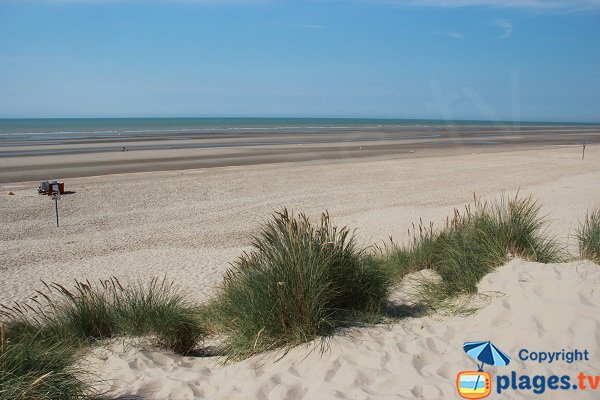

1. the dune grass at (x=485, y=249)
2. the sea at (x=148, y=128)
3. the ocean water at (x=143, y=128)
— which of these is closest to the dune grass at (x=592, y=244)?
the dune grass at (x=485, y=249)

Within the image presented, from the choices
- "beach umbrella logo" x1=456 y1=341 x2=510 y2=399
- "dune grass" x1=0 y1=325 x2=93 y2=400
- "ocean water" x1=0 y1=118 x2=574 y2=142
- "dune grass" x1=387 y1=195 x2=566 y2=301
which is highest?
"ocean water" x1=0 y1=118 x2=574 y2=142

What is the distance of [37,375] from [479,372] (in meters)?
3.09

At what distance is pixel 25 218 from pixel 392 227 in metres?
9.29

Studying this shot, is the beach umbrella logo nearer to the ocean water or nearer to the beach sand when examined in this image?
the beach sand

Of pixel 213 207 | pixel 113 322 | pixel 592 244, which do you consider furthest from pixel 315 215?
pixel 113 322

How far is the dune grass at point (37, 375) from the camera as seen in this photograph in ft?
11.4

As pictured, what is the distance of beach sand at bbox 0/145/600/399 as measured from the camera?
428 cm

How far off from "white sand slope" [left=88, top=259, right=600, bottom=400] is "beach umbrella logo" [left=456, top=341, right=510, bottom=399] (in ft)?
0.17

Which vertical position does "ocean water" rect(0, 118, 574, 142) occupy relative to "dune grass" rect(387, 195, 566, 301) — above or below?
above

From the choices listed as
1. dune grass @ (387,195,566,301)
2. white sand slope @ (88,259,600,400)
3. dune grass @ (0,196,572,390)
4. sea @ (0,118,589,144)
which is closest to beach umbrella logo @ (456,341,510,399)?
white sand slope @ (88,259,600,400)

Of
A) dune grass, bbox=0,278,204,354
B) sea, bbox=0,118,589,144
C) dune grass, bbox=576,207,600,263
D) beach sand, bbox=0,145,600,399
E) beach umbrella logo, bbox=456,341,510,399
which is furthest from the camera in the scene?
sea, bbox=0,118,589,144

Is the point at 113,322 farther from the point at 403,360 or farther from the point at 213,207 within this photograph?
the point at 213,207

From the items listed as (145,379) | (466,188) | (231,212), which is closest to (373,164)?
(466,188)

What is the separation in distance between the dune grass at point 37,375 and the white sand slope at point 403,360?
1.52ft
